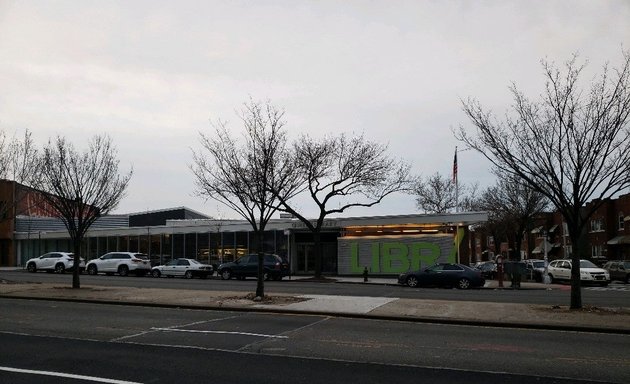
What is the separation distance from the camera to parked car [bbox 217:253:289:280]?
34875 mm

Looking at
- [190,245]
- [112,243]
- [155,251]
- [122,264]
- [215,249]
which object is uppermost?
[112,243]

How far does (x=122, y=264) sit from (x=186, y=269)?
5.03 meters

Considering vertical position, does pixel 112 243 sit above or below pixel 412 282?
above

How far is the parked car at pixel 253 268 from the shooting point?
114 feet

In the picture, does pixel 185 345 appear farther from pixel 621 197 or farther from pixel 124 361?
pixel 621 197

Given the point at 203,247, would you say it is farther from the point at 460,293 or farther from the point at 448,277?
the point at 460,293

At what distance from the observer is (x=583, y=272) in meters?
33.3

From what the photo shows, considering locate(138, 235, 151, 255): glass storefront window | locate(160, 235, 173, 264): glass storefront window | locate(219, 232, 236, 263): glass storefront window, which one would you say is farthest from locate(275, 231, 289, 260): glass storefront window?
locate(138, 235, 151, 255): glass storefront window

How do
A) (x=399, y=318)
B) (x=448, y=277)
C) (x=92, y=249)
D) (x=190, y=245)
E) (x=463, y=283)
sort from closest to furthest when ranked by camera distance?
(x=399, y=318) < (x=463, y=283) < (x=448, y=277) < (x=190, y=245) < (x=92, y=249)

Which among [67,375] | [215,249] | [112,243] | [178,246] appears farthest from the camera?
[112,243]

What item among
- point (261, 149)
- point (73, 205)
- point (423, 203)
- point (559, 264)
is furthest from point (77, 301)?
point (423, 203)

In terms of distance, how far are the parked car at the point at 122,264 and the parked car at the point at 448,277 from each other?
19.5 metres

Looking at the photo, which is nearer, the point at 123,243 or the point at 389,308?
the point at 389,308

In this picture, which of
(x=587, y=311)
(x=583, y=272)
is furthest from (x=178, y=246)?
(x=587, y=311)
